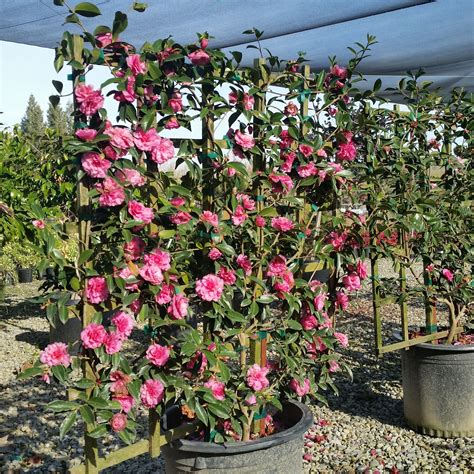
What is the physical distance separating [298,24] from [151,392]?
2.40 metres

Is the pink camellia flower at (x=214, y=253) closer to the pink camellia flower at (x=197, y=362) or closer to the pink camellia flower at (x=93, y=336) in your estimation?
the pink camellia flower at (x=197, y=362)

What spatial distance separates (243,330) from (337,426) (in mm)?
1202

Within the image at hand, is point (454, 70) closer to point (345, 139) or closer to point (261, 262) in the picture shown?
point (345, 139)

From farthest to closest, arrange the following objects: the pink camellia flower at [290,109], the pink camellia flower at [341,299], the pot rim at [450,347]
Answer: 1. the pot rim at [450,347]
2. the pink camellia flower at [341,299]
3. the pink camellia flower at [290,109]

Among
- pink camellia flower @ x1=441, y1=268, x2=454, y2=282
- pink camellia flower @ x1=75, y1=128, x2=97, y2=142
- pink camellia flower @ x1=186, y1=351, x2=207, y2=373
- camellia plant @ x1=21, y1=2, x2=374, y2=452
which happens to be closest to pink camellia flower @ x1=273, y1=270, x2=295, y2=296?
camellia plant @ x1=21, y1=2, x2=374, y2=452

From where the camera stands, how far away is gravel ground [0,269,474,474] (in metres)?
2.51

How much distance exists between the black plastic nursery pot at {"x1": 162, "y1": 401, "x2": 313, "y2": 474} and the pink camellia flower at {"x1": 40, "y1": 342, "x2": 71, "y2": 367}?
1.44 ft

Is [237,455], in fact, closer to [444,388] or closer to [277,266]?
[277,266]

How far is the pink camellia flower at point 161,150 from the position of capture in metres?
1.64

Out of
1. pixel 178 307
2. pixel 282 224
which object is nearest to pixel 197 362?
pixel 178 307

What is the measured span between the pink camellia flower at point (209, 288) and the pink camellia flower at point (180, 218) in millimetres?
169

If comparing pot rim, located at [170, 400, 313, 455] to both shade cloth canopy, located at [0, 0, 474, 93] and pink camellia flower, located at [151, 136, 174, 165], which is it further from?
shade cloth canopy, located at [0, 0, 474, 93]

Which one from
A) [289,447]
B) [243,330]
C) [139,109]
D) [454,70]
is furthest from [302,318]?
[454,70]

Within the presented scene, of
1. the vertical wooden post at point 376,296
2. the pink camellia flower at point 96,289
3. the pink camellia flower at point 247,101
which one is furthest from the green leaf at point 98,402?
the vertical wooden post at point 376,296
